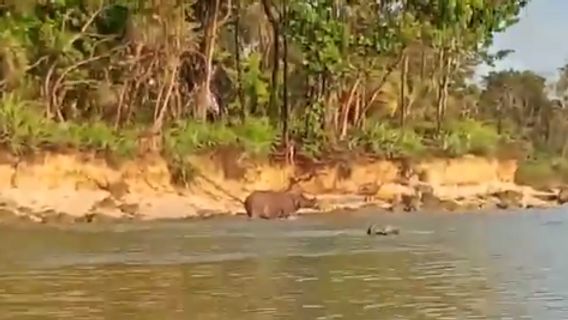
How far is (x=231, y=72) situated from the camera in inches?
1476

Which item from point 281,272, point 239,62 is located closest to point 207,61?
point 239,62

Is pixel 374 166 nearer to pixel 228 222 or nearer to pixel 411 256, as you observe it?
pixel 228 222

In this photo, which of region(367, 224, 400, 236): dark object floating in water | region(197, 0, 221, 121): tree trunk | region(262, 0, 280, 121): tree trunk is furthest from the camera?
region(262, 0, 280, 121): tree trunk

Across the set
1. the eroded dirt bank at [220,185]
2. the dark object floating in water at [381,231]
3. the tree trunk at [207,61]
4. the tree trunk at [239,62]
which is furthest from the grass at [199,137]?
the dark object floating in water at [381,231]

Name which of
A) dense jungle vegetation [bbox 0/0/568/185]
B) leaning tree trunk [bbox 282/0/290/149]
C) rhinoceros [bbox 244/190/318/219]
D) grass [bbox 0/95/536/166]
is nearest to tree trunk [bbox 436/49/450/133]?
dense jungle vegetation [bbox 0/0/568/185]

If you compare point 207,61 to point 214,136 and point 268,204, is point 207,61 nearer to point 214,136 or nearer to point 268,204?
point 214,136

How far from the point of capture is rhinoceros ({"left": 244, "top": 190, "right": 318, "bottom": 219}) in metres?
27.8

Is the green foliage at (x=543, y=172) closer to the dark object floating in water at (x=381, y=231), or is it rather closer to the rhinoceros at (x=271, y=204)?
the rhinoceros at (x=271, y=204)

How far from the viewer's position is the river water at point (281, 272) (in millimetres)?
12586

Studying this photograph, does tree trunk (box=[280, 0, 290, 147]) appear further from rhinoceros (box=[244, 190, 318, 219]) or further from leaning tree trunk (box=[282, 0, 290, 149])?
rhinoceros (box=[244, 190, 318, 219])

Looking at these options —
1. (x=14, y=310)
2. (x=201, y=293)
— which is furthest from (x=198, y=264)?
(x=14, y=310)

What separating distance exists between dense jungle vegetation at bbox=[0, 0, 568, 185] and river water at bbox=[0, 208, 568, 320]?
529cm

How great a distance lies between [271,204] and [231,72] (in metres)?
10.4

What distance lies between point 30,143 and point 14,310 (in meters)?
15.0
